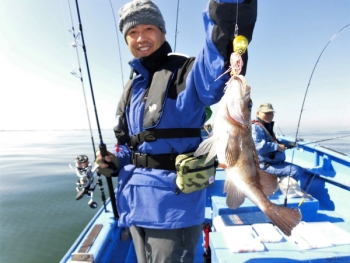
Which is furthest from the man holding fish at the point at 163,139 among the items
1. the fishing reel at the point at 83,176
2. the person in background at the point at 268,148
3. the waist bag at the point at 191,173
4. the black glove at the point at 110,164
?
the person in background at the point at 268,148

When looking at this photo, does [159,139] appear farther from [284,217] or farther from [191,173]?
[284,217]

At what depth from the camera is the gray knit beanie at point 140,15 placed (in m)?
2.30

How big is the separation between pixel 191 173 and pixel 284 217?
0.80 m

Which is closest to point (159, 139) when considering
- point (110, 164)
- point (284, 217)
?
point (110, 164)

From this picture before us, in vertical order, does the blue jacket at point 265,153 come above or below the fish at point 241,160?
below

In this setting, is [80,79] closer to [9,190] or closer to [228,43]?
[228,43]

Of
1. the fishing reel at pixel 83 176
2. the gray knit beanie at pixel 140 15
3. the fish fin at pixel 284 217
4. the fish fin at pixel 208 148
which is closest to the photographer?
the fish fin at pixel 284 217

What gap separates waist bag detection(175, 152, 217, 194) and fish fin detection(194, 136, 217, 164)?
183 millimetres

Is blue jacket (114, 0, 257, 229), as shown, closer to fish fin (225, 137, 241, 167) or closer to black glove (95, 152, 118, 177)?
black glove (95, 152, 118, 177)

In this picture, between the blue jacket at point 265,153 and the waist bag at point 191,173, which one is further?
the blue jacket at point 265,153

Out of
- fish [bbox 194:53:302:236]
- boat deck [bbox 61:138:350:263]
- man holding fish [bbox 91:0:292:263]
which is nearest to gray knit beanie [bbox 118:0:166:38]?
man holding fish [bbox 91:0:292:263]

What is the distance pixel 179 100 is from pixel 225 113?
1.38 feet

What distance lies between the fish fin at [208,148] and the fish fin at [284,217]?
622 millimetres

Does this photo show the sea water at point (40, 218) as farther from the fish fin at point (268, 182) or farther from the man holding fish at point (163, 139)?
the man holding fish at point (163, 139)
